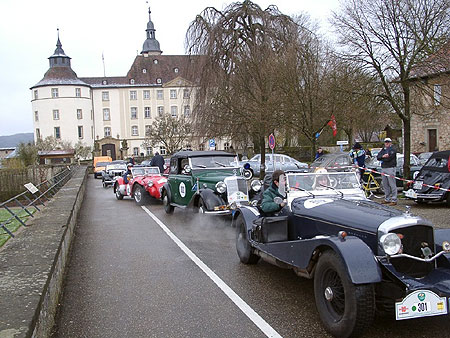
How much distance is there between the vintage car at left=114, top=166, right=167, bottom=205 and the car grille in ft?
39.6

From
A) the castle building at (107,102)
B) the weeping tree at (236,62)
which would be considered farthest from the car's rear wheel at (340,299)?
the castle building at (107,102)

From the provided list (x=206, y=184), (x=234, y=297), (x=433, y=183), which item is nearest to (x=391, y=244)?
(x=234, y=297)

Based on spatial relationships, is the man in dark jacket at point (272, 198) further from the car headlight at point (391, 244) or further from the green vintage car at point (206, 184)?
the green vintage car at point (206, 184)

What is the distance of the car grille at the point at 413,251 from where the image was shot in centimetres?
468

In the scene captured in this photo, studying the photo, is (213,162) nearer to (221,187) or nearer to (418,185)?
(221,187)

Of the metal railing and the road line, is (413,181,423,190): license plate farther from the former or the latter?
the metal railing

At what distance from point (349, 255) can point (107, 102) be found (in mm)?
81814

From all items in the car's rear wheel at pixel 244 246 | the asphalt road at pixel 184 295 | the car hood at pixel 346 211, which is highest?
the car hood at pixel 346 211

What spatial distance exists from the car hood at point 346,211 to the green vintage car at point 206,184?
4203 millimetres

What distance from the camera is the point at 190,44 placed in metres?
28.0

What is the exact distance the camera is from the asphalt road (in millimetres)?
4695

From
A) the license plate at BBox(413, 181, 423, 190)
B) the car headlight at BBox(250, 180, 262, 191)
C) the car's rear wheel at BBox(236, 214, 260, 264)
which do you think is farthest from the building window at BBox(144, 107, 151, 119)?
the car's rear wheel at BBox(236, 214, 260, 264)

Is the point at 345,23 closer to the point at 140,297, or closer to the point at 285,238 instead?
the point at 285,238

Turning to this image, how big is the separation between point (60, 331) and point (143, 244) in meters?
4.53
